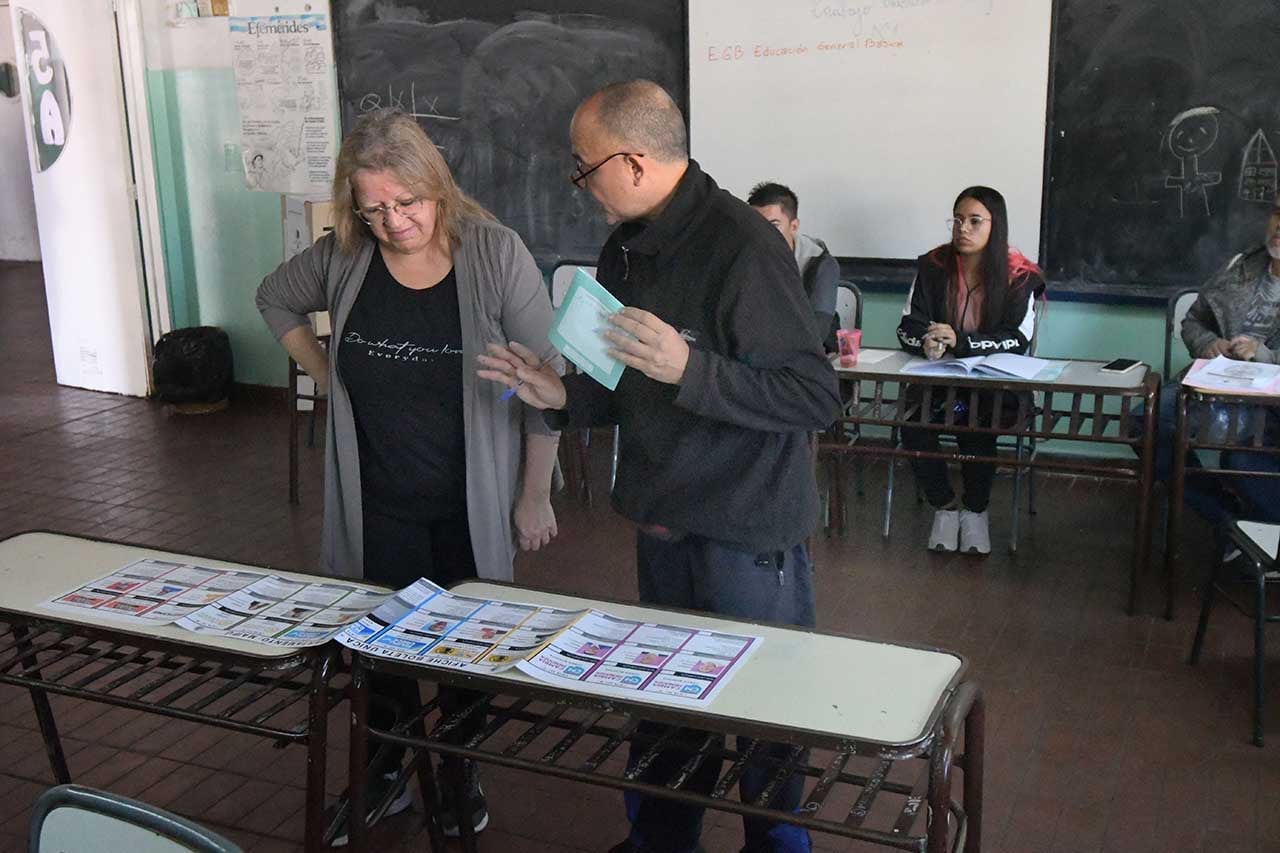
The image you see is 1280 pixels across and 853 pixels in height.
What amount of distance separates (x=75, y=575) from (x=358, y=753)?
79 centimetres

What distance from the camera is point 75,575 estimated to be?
2.48 m

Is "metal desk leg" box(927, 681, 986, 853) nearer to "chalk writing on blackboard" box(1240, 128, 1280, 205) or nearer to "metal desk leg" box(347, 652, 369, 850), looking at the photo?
"metal desk leg" box(347, 652, 369, 850)

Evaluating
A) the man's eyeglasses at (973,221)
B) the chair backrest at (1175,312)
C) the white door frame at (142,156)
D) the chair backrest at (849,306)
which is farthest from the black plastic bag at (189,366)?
the chair backrest at (1175,312)

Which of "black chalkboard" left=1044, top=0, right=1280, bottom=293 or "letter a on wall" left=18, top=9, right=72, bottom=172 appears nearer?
"black chalkboard" left=1044, top=0, right=1280, bottom=293

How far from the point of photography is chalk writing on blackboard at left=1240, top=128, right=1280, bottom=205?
4922 mm

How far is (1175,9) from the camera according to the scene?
16.2 ft

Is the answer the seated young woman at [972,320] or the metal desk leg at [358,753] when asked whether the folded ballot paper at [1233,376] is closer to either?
the seated young woman at [972,320]

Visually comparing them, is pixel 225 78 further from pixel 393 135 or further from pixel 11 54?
pixel 11 54

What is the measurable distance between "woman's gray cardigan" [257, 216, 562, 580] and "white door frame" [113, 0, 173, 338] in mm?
4807

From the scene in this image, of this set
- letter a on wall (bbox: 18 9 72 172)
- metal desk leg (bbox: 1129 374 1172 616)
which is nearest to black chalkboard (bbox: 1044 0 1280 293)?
metal desk leg (bbox: 1129 374 1172 616)

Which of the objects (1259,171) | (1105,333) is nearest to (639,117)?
(1259,171)

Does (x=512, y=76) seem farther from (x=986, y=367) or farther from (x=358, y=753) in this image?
(x=358, y=753)

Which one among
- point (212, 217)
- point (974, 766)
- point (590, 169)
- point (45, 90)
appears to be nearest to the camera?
point (974, 766)

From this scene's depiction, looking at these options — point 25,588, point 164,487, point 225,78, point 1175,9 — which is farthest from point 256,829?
point 225,78
